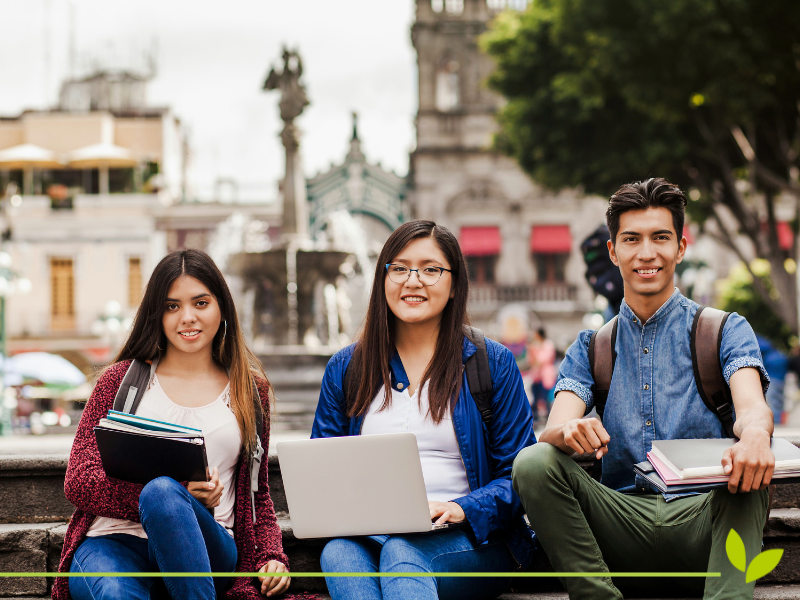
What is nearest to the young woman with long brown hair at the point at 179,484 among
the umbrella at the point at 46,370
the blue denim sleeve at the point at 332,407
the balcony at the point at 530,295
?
the blue denim sleeve at the point at 332,407

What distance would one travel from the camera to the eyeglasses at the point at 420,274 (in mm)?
3115

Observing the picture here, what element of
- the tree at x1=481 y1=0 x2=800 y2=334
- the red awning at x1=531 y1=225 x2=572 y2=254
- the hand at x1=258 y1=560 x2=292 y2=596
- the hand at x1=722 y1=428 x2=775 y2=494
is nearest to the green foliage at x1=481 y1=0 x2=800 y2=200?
the tree at x1=481 y1=0 x2=800 y2=334

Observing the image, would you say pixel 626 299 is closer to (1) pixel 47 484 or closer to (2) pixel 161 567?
(2) pixel 161 567

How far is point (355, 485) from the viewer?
2736 mm

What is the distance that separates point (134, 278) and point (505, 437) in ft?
107

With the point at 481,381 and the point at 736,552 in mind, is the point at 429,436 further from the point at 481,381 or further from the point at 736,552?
the point at 736,552

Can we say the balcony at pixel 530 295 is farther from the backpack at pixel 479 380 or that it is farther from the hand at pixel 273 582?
the hand at pixel 273 582

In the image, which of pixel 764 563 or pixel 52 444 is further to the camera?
pixel 52 444

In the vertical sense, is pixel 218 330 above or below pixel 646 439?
above

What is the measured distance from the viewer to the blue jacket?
2.88 meters

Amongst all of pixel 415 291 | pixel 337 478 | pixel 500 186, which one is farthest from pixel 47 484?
pixel 500 186

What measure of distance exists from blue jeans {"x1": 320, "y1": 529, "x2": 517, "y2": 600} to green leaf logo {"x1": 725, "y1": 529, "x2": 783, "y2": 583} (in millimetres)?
777

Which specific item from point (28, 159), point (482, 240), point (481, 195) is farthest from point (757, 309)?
point (28, 159)

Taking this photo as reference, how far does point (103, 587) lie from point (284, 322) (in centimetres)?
961
